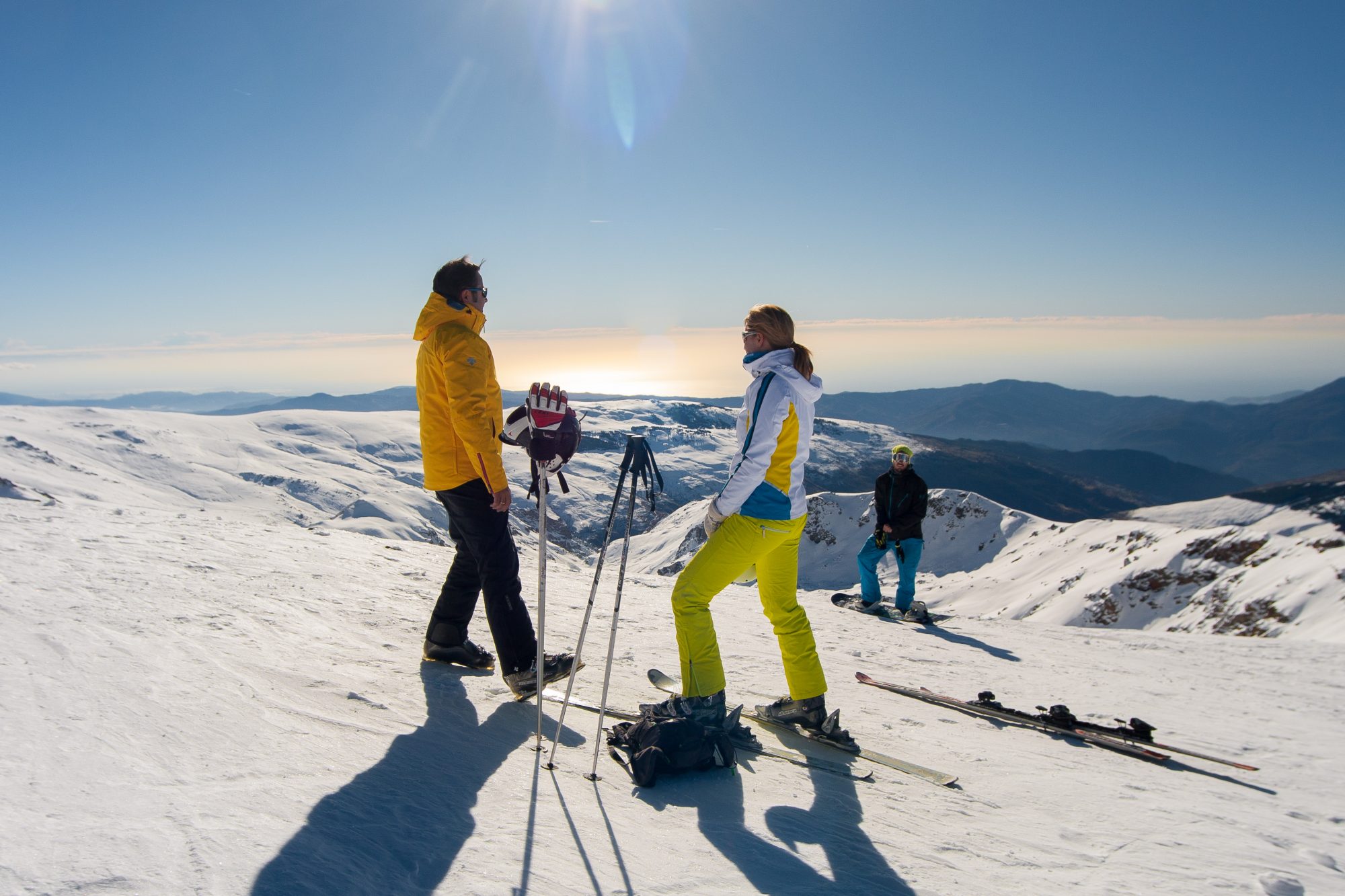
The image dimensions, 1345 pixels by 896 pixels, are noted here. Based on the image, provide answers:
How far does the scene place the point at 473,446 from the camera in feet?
14.2

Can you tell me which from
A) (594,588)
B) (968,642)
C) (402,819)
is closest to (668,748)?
(594,588)

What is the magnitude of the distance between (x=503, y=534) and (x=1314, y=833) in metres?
5.29

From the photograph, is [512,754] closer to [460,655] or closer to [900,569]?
[460,655]

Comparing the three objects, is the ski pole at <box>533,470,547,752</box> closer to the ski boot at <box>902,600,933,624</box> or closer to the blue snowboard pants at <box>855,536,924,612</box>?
the blue snowboard pants at <box>855,536,924,612</box>

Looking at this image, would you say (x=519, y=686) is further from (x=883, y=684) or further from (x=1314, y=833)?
(x=1314, y=833)

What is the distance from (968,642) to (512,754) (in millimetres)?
7539

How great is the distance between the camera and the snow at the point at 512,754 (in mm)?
2605

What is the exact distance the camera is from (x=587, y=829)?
10.2 feet

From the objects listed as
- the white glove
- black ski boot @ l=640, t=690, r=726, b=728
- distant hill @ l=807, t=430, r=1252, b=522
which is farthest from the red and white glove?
distant hill @ l=807, t=430, r=1252, b=522

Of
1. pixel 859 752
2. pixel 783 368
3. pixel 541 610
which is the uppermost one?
pixel 783 368

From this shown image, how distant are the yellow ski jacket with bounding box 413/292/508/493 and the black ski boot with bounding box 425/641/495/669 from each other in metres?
1.36

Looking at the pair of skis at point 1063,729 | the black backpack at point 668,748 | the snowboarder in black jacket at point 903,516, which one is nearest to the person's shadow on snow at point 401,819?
the black backpack at point 668,748

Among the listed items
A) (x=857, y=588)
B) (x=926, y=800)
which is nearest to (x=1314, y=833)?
(x=926, y=800)

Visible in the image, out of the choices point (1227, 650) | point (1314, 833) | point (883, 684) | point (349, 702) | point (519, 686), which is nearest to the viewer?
point (1314, 833)
